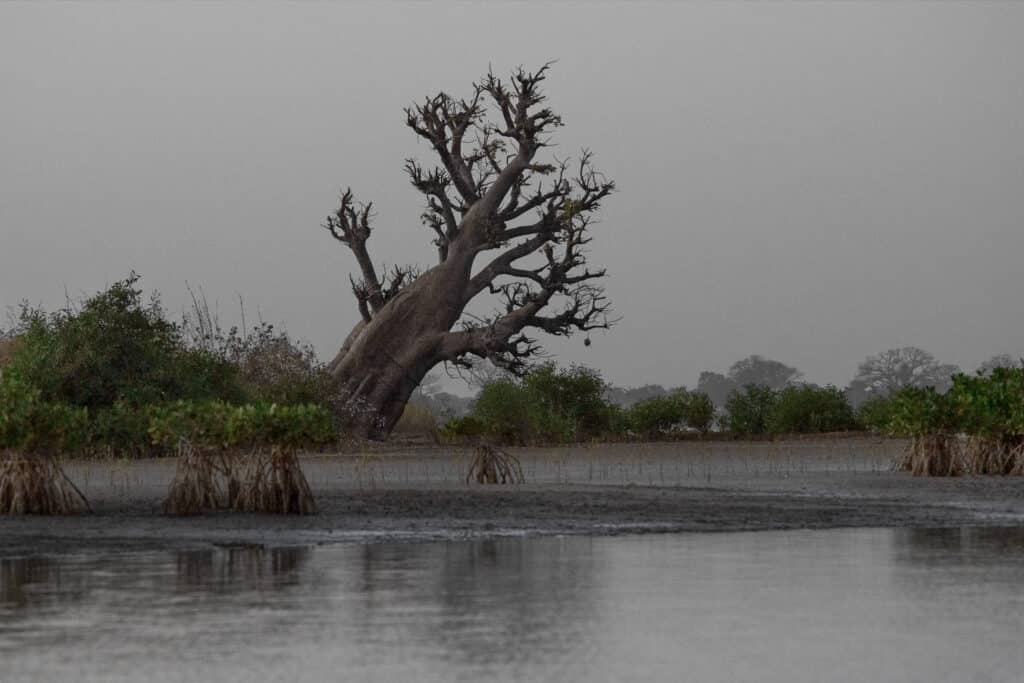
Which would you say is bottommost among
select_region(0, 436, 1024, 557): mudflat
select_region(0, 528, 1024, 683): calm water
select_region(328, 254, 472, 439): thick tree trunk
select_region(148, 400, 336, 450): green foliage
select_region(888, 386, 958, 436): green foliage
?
select_region(0, 528, 1024, 683): calm water

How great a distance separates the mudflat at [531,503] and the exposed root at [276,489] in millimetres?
279

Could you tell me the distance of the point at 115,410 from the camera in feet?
111

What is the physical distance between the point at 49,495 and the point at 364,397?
78.8 feet

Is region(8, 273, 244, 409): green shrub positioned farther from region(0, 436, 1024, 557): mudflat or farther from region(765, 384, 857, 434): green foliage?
region(765, 384, 857, 434): green foliage

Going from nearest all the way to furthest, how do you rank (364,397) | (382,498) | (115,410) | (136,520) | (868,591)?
1. (868,591)
2. (136,520)
3. (382,498)
4. (115,410)
5. (364,397)

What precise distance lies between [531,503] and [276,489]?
13.1ft

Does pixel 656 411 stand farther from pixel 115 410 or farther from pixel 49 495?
pixel 49 495

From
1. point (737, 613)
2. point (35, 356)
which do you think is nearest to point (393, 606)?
point (737, 613)

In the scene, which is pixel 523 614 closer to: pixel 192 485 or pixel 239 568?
pixel 239 568

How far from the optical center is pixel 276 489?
22266mm

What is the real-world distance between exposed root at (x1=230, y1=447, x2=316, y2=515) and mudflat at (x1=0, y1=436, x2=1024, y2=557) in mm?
279

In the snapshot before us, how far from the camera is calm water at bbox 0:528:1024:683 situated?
1041 centimetres

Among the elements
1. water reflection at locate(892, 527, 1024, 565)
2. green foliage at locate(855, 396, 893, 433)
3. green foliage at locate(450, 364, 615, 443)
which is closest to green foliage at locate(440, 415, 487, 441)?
green foliage at locate(450, 364, 615, 443)

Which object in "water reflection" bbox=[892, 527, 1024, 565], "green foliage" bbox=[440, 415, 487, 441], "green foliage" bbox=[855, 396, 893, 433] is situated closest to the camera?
"water reflection" bbox=[892, 527, 1024, 565]
